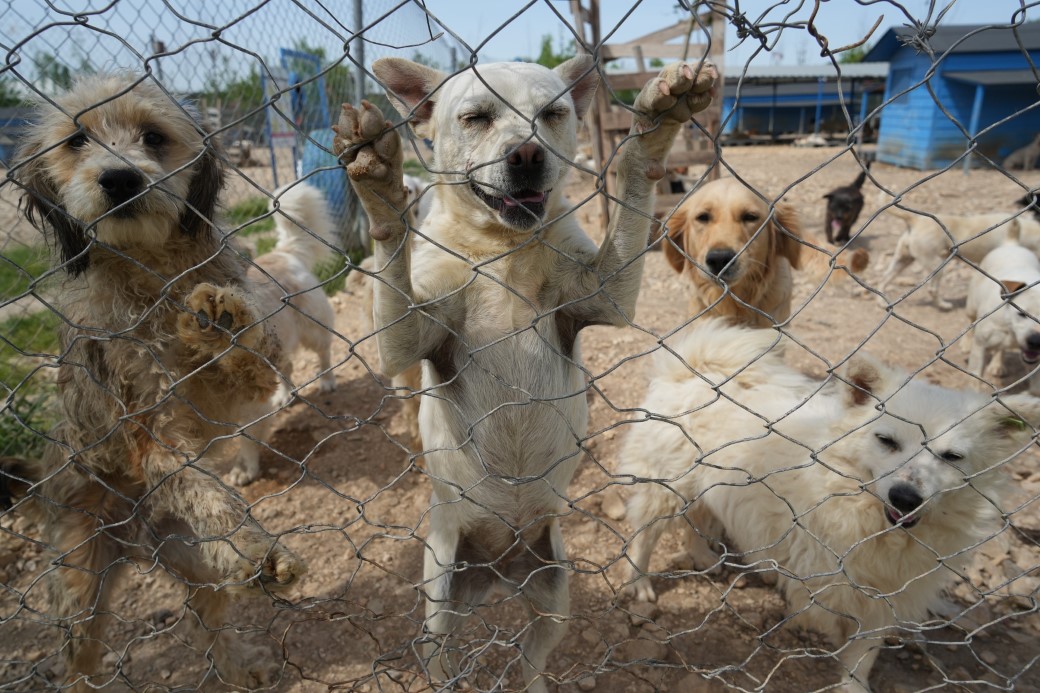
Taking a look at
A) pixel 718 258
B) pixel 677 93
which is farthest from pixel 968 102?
pixel 677 93

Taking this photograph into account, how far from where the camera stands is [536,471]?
2.13 m

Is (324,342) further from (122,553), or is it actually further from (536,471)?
(536,471)

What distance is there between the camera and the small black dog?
927cm

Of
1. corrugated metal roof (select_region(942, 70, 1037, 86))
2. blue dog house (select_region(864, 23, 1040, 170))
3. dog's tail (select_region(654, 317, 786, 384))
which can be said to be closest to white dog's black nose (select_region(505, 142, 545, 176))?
dog's tail (select_region(654, 317, 786, 384))

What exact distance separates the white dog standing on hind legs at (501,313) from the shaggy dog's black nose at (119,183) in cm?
86

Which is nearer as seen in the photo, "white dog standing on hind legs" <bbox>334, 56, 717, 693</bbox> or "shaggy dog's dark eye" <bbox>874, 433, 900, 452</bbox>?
"white dog standing on hind legs" <bbox>334, 56, 717, 693</bbox>

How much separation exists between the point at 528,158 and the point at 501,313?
505mm

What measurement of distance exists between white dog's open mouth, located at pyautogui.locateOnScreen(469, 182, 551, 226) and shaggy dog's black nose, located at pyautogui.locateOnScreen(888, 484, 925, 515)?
1.51 metres

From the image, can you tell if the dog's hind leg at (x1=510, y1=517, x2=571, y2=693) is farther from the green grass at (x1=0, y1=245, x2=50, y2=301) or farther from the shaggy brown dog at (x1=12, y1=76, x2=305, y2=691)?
the green grass at (x1=0, y1=245, x2=50, y2=301)

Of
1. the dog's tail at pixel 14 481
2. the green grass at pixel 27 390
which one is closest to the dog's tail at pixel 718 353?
the dog's tail at pixel 14 481

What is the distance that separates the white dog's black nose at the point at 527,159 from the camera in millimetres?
1782

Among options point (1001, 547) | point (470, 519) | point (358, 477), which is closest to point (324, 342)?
point (358, 477)

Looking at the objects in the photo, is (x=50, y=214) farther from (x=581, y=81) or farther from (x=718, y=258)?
(x=718, y=258)

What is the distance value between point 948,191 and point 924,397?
12553 millimetres
